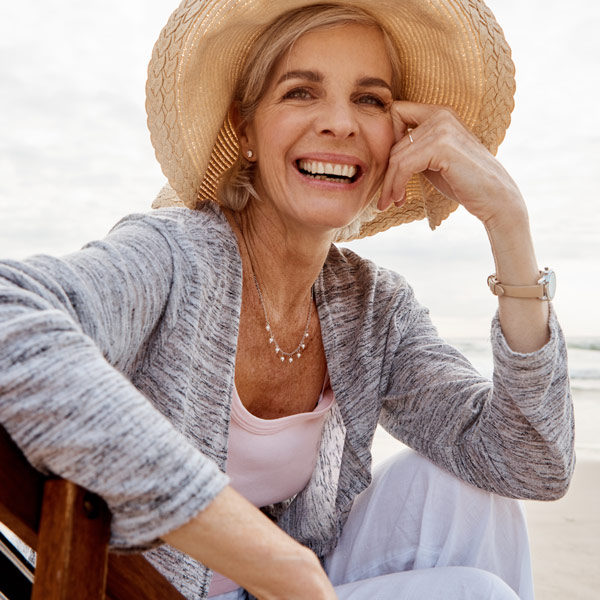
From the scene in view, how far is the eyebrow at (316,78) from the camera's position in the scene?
67.4 inches

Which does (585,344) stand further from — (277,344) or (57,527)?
(57,527)

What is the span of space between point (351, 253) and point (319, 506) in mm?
828

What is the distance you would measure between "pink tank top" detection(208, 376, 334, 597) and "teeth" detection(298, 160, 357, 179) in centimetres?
63

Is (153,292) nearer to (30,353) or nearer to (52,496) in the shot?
(30,353)

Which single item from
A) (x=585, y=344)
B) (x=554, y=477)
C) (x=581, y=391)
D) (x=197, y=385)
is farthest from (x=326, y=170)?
(x=585, y=344)

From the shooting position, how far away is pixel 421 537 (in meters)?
1.76

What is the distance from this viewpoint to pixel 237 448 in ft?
5.79

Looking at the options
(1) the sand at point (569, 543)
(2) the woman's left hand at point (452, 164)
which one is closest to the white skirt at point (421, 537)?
(2) the woman's left hand at point (452, 164)

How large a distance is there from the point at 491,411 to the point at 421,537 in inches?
15.8

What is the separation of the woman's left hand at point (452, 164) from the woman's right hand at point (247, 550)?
1.15m

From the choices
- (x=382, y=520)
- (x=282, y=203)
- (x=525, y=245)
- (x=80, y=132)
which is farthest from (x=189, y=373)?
(x=80, y=132)

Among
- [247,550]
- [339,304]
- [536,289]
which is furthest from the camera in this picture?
[339,304]

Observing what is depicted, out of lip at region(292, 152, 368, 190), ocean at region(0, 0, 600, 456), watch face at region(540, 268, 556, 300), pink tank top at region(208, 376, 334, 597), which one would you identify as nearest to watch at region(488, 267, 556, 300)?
watch face at region(540, 268, 556, 300)

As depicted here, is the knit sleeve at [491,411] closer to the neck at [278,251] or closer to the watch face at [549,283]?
the watch face at [549,283]
